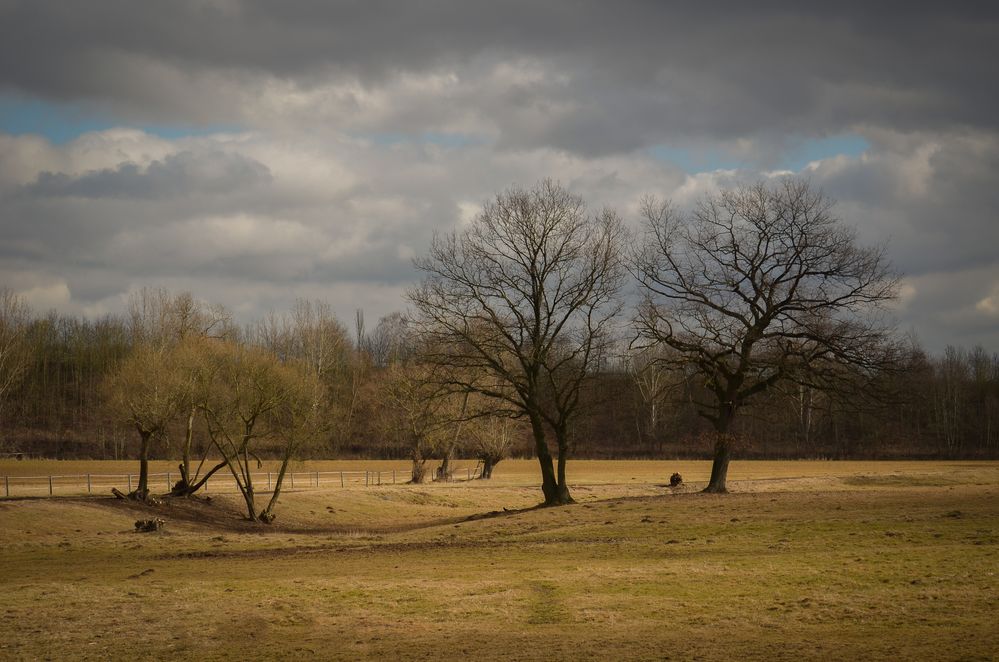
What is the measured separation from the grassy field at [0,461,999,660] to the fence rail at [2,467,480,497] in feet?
47.2

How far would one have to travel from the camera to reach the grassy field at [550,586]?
1271cm

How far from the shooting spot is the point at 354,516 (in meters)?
43.8

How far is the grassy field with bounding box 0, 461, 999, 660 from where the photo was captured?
41.7 feet

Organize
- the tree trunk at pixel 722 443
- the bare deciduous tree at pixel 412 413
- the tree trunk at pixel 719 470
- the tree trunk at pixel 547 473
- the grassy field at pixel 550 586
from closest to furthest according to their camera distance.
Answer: the grassy field at pixel 550 586 < the tree trunk at pixel 722 443 < the tree trunk at pixel 719 470 < the tree trunk at pixel 547 473 < the bare deciduous tree at pixel 412 413

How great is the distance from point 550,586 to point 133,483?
141 feet

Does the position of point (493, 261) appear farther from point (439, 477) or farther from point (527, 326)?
point (439, 477)

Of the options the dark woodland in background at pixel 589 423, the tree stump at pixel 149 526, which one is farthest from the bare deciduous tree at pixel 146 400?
the dark woodland in background at pixel 589 423

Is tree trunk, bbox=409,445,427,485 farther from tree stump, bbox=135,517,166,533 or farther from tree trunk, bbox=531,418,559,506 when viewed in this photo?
tree stump, bbox=135,517,166,533

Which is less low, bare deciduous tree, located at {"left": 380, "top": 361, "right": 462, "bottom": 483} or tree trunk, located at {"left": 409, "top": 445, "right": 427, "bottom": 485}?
bare deciduous tree, located at {"left": 380, "top": 361, "right": 462, "bottom": 483}

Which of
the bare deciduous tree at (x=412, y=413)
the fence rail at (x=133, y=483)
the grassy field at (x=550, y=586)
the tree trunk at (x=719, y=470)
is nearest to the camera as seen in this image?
the grassy field at (x=550, y=586)

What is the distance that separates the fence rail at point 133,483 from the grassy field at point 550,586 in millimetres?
14376

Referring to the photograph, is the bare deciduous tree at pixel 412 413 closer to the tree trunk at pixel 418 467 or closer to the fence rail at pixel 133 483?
the tree trunk at pixel 418 467

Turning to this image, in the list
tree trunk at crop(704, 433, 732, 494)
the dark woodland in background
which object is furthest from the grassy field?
the dark woodland in background

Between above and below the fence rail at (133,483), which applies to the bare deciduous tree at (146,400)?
above
